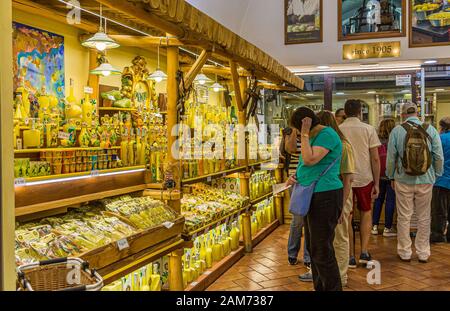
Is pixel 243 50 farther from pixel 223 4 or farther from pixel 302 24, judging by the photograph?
pixel 302 24

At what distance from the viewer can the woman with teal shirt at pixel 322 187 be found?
322cm

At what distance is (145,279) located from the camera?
3.30m

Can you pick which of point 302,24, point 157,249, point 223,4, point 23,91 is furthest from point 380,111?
point 23,91

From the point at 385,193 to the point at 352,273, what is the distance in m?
2.18

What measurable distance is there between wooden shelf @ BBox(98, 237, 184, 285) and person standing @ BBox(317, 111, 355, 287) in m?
1.29

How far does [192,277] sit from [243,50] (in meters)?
2.16

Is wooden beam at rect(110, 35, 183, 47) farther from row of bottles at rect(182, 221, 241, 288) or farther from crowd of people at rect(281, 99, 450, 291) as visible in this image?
row of bottles at rect(182, 221, 241, 288)

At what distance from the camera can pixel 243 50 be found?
14.7 feet

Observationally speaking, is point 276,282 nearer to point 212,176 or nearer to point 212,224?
point 212,224

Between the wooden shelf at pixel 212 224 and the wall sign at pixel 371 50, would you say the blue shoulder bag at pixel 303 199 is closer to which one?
the wooden shelf at pixel 212 224

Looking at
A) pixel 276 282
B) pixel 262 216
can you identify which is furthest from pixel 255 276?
pixel 262 216

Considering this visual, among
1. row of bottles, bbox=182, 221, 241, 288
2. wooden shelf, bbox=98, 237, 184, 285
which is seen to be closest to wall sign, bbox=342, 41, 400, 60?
row of bottles, bbox=182, 221, 241, 288

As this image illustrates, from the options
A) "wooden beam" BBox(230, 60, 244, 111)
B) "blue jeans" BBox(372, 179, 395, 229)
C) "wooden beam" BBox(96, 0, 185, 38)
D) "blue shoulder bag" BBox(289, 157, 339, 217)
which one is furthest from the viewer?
"blue jeans" BBox(372, 179, 395, 229)

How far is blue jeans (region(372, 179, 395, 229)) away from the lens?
619 cm
